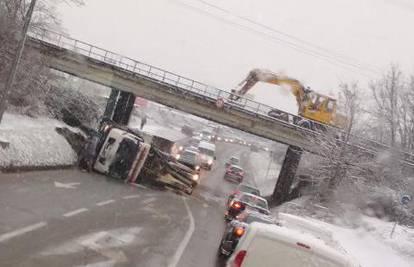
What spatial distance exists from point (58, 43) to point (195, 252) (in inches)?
1341

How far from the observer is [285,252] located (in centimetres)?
732

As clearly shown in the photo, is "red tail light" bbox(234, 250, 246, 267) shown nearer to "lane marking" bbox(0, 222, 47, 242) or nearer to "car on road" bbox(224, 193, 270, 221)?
"lane marking" bbox(0, 222, 47, 242)

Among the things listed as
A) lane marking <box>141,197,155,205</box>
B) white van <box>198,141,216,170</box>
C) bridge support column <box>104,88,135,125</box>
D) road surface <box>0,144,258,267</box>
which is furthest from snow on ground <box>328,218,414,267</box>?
white van <box>198,141,216,170</box>

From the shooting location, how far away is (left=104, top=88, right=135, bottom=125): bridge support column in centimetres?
5156

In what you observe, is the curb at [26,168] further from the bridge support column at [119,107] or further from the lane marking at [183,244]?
the bridge support column at [119,107]

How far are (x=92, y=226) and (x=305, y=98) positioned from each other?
1429 inches

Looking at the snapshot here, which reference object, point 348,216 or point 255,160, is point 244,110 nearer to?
point 348,216

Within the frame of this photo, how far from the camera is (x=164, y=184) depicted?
104ft

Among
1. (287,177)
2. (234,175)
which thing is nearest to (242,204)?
(287,177)

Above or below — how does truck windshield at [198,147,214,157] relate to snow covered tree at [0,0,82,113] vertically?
below

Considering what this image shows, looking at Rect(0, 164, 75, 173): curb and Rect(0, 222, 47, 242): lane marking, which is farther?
Rect(0, 164, 75, 173): curb

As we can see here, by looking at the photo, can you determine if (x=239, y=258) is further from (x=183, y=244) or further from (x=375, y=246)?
(x=375, y=246)

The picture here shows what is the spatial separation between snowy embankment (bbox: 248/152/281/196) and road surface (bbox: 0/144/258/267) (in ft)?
135

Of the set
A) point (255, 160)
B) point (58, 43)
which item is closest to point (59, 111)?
point (58, 43)
